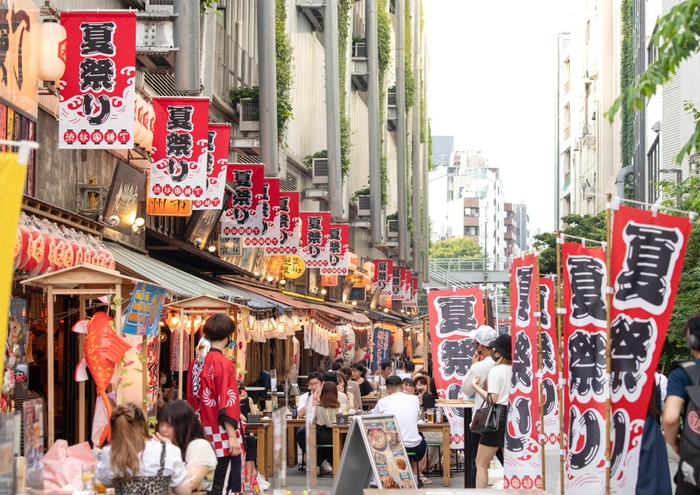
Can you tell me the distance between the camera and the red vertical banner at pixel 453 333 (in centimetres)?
1623

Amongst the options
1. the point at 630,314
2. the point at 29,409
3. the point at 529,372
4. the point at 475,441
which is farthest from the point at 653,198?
the point at 29,409

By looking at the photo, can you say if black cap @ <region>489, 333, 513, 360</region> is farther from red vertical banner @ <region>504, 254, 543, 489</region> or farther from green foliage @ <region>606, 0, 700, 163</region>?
green foliage @ <region>606, 0, 700, 163</region>

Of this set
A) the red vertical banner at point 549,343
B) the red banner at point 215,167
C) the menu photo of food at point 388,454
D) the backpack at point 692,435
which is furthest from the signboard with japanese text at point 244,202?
the backpack at point 692,435

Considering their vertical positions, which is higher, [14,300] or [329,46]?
[329,46]

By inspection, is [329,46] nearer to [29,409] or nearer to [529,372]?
[529,372]

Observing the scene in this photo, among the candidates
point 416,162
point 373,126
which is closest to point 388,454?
point 373,126

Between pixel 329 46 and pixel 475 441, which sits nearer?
pixel 475 441

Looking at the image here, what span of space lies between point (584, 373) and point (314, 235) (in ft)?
60.5

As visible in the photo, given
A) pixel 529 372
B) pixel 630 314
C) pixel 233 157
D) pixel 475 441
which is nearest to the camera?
pixel 630 314

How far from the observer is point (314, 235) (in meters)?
26.8

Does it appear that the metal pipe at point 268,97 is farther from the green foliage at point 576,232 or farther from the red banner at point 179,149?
the green foliage at point 576,232

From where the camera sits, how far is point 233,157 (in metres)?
23.4

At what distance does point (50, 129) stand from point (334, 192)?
12877mm

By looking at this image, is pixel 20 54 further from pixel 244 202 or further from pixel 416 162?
pixel 416 162
